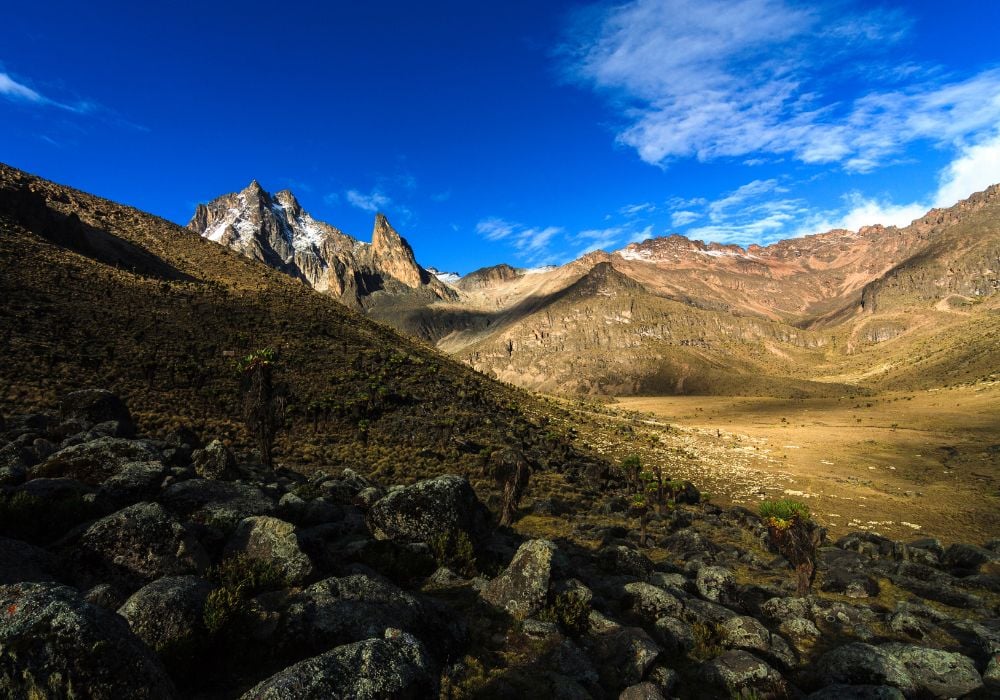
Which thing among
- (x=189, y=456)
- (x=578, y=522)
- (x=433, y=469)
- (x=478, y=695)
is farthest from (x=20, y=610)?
(x=433, y=469)

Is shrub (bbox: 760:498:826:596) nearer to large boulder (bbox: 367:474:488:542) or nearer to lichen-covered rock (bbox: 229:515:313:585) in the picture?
large boulder (bbox: 367:474:488:542)

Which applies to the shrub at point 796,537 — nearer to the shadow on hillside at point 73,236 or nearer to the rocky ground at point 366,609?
the rocky ground at point 366,609

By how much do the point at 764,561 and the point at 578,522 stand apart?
11.0 meters

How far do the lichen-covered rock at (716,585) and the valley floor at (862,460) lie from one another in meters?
25.5

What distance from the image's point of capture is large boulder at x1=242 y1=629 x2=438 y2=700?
19.4 ft

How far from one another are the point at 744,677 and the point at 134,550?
14.0 meters

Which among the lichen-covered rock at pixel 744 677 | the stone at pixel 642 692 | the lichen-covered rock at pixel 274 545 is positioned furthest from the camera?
the lichen-covered rock at pixel 744 677

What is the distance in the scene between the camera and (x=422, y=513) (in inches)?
621

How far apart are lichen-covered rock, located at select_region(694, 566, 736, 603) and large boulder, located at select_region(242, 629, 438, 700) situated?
14.2 meters

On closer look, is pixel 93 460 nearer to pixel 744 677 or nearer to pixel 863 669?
pixel 744 677

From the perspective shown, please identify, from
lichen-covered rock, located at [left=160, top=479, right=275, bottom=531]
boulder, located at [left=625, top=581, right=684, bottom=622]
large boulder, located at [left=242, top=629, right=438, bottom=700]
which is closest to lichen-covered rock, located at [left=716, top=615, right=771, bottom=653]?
boulder, located at [left=625, top=581, right=684, bottom=622]

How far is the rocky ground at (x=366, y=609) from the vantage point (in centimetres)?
619

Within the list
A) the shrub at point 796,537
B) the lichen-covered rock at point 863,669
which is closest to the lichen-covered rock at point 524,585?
the lichen-covered rock at point 863,669

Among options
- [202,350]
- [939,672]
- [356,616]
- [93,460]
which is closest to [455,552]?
[356,616]
